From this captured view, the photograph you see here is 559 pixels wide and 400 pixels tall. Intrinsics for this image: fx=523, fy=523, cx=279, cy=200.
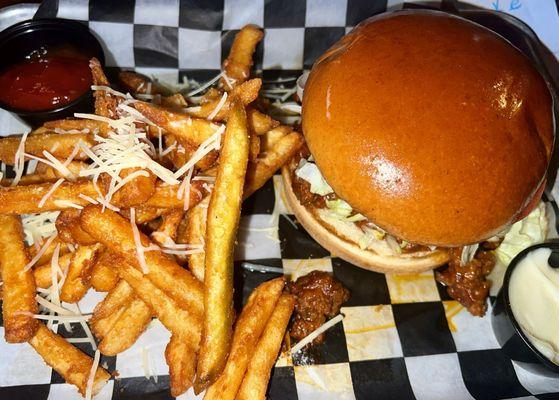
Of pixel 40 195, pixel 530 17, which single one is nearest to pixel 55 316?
pixel 40 195

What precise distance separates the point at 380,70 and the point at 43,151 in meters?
1.70

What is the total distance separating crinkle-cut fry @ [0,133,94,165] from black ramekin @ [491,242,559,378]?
7.63ft

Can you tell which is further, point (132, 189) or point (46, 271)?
point (46, 271)

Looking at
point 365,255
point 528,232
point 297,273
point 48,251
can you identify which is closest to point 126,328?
point 48,251

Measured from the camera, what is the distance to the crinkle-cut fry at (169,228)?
2.58 meters

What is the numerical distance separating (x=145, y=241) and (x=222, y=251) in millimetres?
448

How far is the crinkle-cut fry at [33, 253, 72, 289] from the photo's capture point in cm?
261

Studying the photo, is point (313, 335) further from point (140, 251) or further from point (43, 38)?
point (43, 38)

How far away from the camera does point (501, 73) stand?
7.88 ft

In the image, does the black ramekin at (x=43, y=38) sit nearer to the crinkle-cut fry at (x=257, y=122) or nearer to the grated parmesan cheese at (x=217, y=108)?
the grated parmesan cheese at (x=217, y=108)

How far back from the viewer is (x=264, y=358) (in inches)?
94.1

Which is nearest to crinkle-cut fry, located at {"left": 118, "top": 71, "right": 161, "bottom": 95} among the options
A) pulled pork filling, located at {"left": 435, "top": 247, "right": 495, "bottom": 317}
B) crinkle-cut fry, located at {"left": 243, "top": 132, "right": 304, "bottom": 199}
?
crinkle-cut fry, located at {"left": 243, "top": 132, "right": 304, "bottom": 199}

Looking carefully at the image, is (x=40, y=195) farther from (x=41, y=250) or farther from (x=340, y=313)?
(x=340, y=313)

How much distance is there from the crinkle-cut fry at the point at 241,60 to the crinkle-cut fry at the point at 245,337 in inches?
47.3
